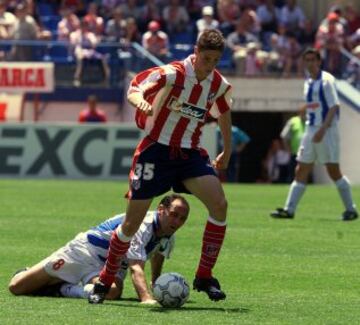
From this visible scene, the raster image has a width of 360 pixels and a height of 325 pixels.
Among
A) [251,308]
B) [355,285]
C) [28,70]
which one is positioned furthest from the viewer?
[28,70]

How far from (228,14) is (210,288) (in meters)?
24.6

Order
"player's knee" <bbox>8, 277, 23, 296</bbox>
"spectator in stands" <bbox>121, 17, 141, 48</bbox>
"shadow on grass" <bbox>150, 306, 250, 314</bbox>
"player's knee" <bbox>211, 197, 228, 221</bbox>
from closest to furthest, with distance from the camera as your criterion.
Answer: "shadow on grass" <bbox>150, 306, 250, 314</bbox> < "player's knee" <bbox>211, 197, 228, 221</bbox> < "player's knee" <bbox>8, 277, 23, 296</bbox> < "spectator in stands" <bbox>121, 17, 141, 48</bbox>

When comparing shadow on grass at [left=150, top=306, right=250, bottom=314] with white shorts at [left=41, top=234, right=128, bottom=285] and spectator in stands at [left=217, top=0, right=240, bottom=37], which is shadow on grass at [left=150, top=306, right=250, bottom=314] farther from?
spectator in stands at [left=217, top=0, right=240, bottom=37]

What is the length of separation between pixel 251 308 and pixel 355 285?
1.96m

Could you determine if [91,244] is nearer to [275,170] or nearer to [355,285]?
[355,285]

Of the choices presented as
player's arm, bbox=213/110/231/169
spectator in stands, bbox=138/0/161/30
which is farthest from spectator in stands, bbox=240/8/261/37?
player's arm, bbox=213/110/231/169

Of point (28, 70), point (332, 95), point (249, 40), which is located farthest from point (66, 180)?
point (332, 95)

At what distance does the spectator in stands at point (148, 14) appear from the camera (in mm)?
33938

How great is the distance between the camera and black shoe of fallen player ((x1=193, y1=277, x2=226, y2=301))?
1026cm

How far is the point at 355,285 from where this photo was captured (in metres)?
11.8

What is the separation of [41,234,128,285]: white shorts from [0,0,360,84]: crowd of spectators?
20693 mm

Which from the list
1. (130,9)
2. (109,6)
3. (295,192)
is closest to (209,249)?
(295,192)

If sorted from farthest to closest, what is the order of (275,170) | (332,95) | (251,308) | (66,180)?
(275,170), (66,180), (332,95), (251,308)

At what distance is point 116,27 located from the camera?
32875mm
